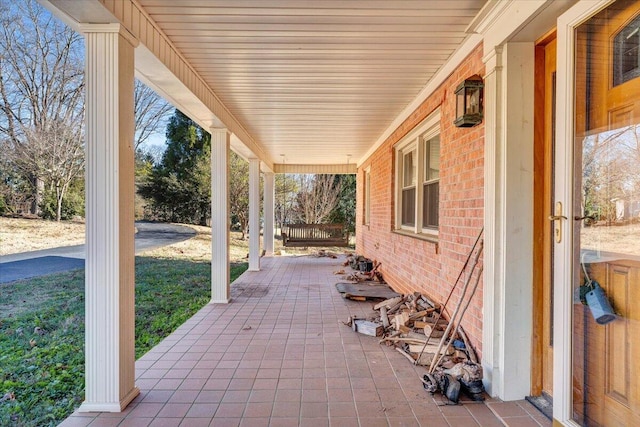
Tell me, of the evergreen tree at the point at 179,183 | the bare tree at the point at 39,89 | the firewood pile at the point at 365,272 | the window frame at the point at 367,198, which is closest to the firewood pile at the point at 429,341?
the firewood pile at the point at 365,272

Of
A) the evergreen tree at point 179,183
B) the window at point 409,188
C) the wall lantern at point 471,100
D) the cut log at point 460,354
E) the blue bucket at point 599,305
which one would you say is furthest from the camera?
the evergreen tree at point 179,183

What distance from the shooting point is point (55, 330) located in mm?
4398

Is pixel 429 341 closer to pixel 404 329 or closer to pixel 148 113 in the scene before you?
pixel 404 329

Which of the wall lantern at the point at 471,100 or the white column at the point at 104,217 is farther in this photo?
the wall lantern at the point at 471,100

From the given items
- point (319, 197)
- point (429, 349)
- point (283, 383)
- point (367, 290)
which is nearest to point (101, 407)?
point (283, 383)

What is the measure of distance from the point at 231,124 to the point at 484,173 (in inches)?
141

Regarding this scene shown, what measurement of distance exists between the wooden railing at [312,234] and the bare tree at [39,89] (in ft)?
21.6

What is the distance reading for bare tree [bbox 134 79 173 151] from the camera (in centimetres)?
1397

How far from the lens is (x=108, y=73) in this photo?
216cm

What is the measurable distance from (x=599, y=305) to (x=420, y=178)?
3.01m

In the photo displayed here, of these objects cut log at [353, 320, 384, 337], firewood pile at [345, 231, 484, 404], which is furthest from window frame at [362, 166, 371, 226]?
cut log at [353, 320, 384, 337]

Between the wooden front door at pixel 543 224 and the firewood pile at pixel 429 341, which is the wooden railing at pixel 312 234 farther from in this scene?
the wooden front door at pixel 543 224

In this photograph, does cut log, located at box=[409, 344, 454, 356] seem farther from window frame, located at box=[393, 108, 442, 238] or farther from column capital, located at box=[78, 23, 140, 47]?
column capital, located at box=[78, 23, 140, 47]

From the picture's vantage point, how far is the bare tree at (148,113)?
1397 centimetres
